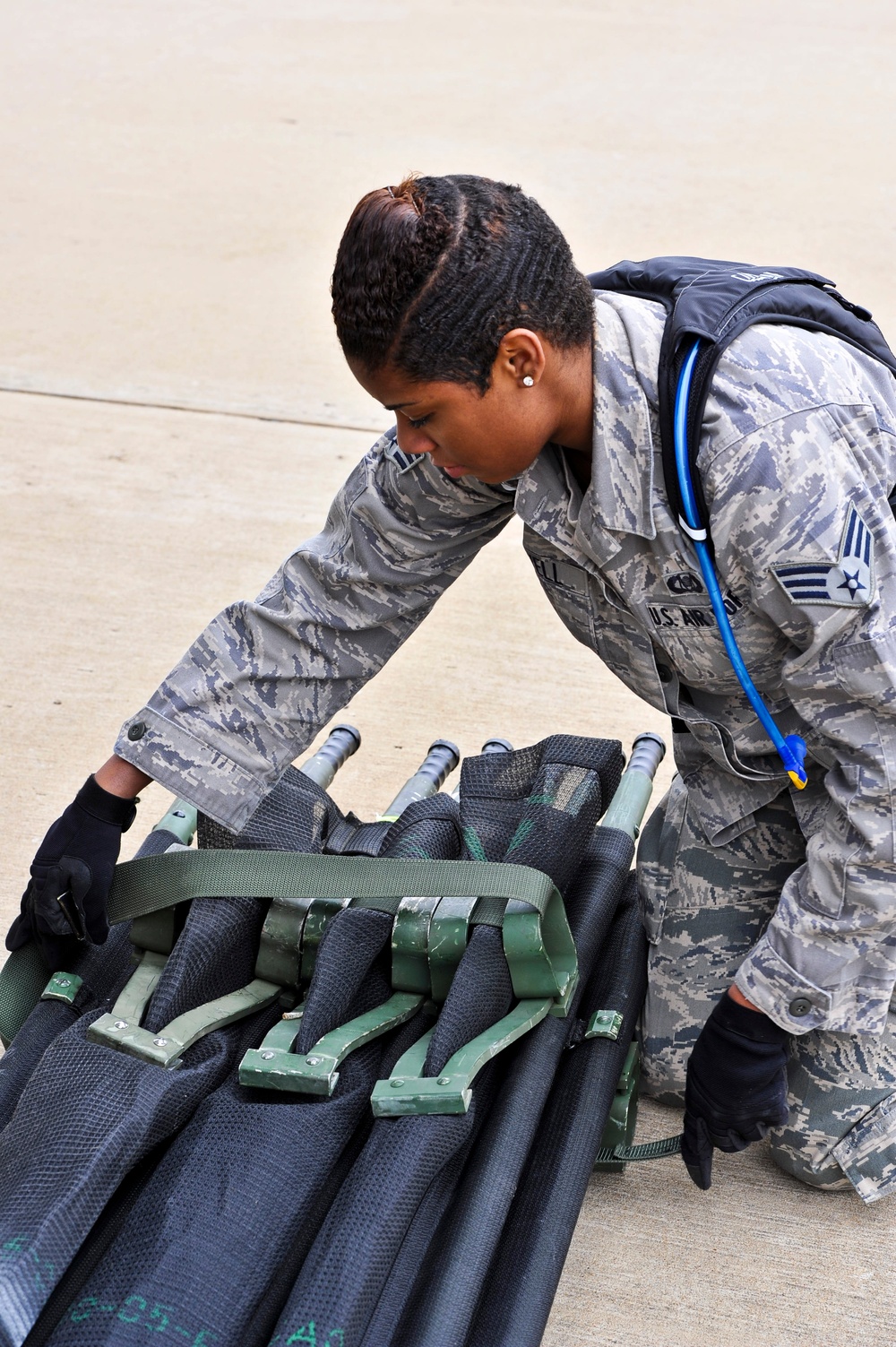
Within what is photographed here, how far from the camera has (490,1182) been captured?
61.7 inches

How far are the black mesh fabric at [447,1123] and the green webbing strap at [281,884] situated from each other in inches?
3.1

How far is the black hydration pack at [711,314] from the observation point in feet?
5.17

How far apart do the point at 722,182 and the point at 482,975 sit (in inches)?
199

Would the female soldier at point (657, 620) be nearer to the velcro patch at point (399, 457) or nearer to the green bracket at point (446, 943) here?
the velcro patch at point (399, 457)

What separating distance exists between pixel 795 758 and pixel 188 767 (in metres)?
0.78

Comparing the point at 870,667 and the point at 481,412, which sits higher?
the point at 481,412

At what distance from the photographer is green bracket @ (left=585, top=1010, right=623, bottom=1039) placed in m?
1.81

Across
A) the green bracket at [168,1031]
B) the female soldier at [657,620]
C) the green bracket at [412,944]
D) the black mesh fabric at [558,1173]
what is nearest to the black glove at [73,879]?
the female soldier at [657,620]

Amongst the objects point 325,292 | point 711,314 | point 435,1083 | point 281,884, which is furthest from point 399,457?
point 325,292

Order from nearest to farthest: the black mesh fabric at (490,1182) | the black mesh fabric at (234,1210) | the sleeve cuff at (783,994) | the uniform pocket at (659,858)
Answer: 1. the black mesh fabric at (234,1210)
2. the black mesh fabric at (490,1182)
3. the sleeve cuff at (783,994)
4. the uniform pocket at (659,858)

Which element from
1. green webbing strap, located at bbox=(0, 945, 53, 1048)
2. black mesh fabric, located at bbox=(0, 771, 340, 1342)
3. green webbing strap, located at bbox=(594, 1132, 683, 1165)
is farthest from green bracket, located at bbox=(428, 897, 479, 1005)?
green webbing strap, located at bbox=(0, 945, 53, 1048)

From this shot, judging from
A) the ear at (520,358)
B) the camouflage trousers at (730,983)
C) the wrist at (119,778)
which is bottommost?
the camouflage trousers at (730,983)

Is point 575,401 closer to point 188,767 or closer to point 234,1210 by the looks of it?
point 188,767

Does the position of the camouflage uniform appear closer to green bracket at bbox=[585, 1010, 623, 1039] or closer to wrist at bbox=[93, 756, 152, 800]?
wrist at bbox=[93, 756, 152, 800]
